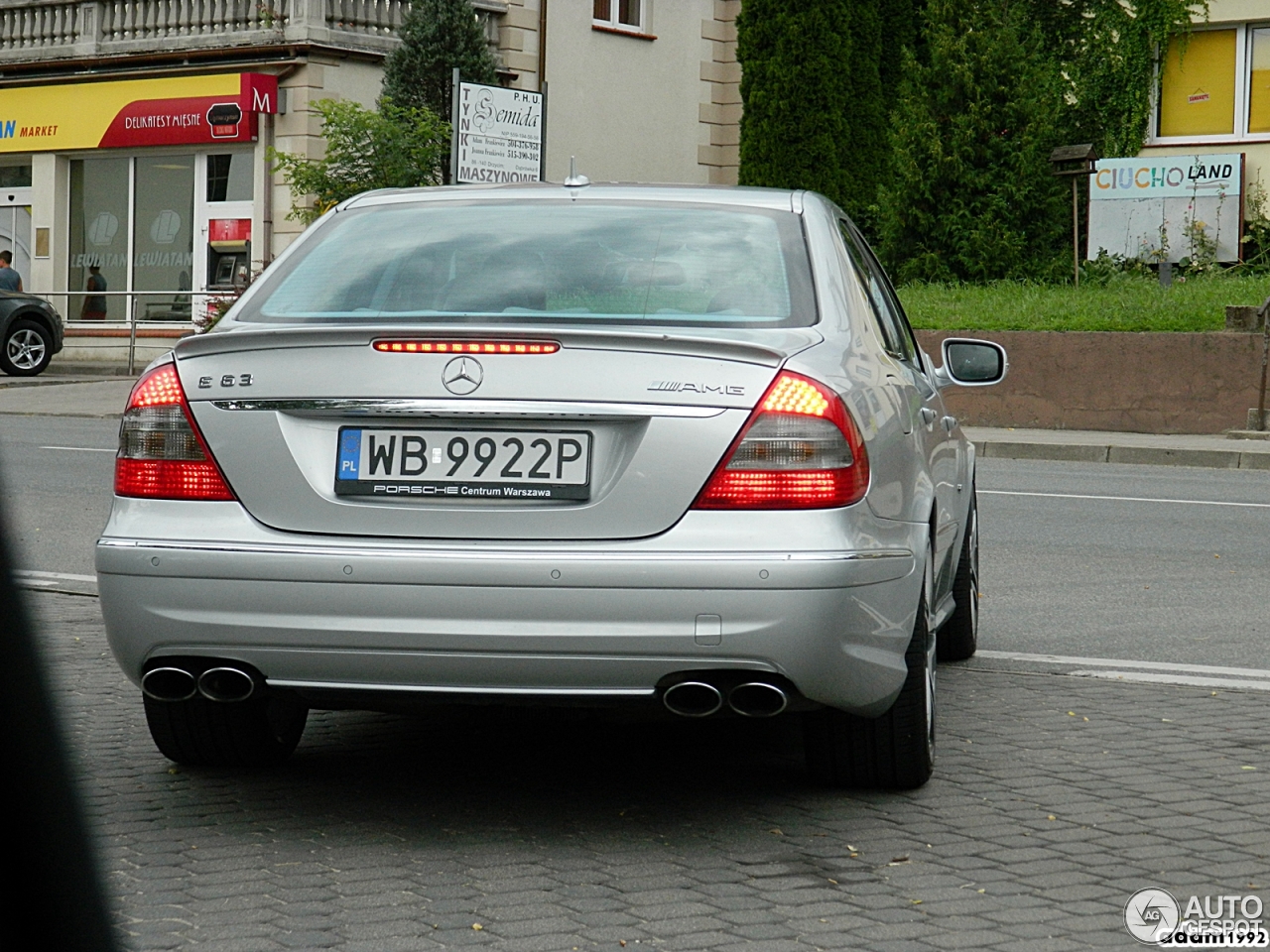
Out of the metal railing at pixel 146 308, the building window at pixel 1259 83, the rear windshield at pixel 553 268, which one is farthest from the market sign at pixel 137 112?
the rear windshield at pixel 553 268

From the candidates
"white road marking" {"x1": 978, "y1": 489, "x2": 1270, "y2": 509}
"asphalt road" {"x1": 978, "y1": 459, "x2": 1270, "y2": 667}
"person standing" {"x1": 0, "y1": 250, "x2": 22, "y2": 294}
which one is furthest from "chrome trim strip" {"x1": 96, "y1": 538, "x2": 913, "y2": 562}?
"person standing" {"x1": 0, "y1": 250, "x2": 22, "y2": 294}

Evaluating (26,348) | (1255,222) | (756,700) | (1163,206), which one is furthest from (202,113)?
(756,700)

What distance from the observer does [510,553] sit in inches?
154

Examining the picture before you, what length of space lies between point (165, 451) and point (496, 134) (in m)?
15.7

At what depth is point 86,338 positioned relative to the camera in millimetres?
30922

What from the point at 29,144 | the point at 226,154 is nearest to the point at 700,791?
the point at 226,154

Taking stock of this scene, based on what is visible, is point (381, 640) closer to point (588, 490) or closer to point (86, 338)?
point (588, 490)

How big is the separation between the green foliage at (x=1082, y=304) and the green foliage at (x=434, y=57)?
7.97 metres

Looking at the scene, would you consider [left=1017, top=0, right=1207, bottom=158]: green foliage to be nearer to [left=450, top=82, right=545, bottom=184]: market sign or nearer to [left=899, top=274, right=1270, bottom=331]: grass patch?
[left=899, top=274, right=1270, bottom=331]: grass patch

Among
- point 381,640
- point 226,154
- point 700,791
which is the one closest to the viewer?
point 381,640

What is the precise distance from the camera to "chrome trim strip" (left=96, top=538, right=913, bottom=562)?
3877mm

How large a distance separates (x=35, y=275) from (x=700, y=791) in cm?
2965
